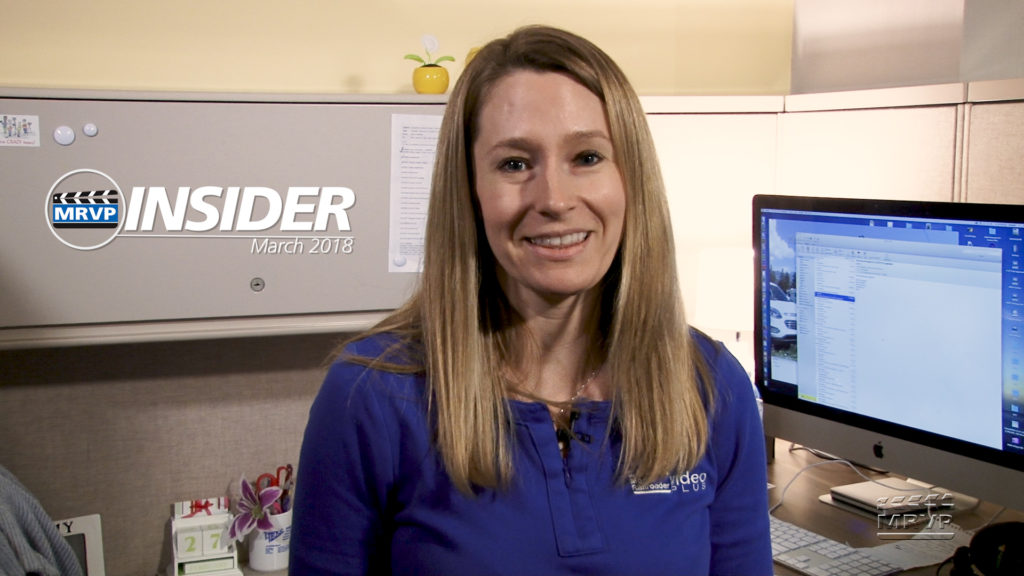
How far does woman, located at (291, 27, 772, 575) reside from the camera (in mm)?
973

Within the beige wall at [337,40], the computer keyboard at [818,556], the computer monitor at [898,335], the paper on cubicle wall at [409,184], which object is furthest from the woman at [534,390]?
the beige wall at [337,40]

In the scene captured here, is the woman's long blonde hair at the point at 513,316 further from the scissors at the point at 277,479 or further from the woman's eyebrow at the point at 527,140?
the scissors at the point at 277,479

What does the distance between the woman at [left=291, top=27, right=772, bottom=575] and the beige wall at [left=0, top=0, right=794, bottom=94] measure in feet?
3.31

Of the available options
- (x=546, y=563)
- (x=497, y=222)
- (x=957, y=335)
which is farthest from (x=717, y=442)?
(x=957, y=335)

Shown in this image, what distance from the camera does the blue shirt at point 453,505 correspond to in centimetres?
96

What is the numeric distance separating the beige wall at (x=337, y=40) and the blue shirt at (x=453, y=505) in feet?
3.55

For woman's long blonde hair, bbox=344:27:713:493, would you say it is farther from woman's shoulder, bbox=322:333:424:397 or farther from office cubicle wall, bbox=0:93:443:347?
office cubicle wall, bbox=0:93:443:347

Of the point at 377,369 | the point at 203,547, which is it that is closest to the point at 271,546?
the point at 203,547

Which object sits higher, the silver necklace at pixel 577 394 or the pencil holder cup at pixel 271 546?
the silver necklace at pixel 577 394

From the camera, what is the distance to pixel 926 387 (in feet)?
4.50

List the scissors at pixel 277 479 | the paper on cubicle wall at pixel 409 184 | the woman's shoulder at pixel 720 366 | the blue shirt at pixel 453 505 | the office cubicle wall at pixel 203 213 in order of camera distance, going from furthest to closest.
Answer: the scissors at pixel 277 479
the paper on cubicle wall at pixel 409 184
the office cubicle wall at pixel 203 213
the woman's shoulder at pixel 720 366
the blue shirt at pixel 453 505

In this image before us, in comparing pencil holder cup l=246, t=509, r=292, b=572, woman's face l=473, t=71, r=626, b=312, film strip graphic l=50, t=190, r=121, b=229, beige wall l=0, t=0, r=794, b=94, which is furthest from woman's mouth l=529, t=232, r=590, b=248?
beige wall l=0, t=0, r=794, b=94

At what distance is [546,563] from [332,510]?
227mm

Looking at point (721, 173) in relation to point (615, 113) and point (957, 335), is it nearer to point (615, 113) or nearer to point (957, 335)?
point (957, 335)
